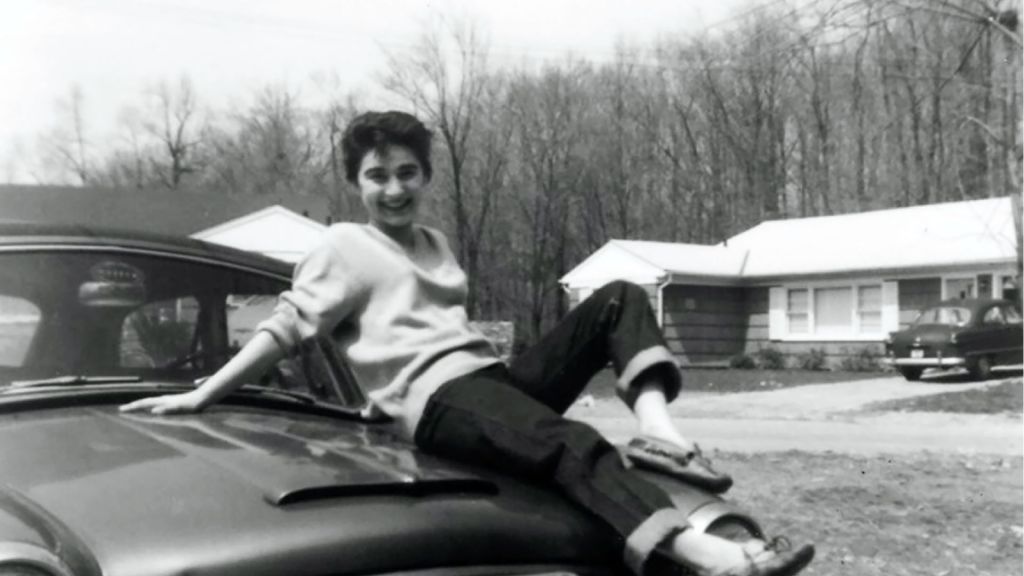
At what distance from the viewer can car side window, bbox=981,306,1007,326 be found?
2014cm

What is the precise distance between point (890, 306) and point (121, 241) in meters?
22.8

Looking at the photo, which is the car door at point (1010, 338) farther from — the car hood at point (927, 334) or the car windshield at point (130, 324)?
the car windshield at point (130, 324)

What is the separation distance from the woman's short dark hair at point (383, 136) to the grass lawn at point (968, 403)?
12534mm

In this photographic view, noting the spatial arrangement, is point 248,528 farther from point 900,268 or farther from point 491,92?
point 900,268

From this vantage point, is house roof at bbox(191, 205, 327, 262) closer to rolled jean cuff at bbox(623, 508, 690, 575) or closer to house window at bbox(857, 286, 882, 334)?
rolled jean cuff at bbox(623, 508, 690, 575)

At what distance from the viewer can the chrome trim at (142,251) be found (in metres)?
2.92

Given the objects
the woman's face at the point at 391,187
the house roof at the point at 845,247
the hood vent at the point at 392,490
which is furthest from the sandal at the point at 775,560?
the house roof at the point at 845,247

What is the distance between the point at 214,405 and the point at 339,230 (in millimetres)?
484

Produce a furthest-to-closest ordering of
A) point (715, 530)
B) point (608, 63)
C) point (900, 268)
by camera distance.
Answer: point (900, 268)
point (608, 63)
point (715, 530)

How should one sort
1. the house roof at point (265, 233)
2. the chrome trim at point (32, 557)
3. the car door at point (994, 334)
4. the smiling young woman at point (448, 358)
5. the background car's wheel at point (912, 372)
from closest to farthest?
the chrome trim at point (32, 557) < the smiling young woman at point (448, 358) < the house roof at point (265, 233) < the car door at point (994, 334) < the background car's wheel at point (912, 372)

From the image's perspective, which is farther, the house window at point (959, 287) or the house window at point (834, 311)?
the house window at point (834, 311)

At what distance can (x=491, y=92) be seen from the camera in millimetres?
4891

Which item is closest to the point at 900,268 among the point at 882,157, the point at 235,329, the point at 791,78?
the point at 882,157

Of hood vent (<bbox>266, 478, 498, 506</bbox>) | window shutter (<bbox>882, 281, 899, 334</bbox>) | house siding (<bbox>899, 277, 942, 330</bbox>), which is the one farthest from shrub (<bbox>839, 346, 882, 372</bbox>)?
hood vent (<bbox>266, 478, 498, 506</bbox>)
